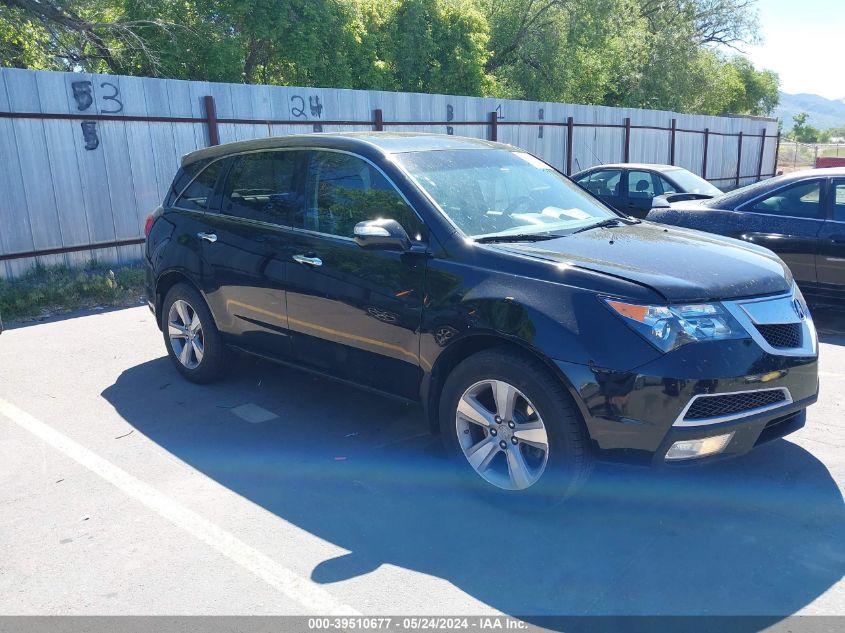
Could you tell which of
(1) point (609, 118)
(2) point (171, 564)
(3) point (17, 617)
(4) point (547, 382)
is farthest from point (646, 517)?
(1) point (609, 118)

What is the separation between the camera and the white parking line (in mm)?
3047

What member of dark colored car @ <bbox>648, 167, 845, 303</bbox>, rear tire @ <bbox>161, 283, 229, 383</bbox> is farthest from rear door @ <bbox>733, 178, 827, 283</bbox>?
rear tire @ <bbox>161, 283, 229, 383</bbox>

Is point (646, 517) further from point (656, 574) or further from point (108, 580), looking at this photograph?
point (108, 580)

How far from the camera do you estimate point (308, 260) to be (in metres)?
4.47

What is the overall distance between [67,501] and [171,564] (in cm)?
95

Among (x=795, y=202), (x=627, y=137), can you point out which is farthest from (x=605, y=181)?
(x=627, y=137)

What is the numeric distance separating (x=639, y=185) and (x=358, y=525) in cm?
889

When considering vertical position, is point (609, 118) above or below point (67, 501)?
above

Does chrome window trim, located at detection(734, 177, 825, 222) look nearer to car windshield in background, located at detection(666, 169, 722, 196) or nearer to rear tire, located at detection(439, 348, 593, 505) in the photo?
car windshield in background, located at detection(666, 169, 722, 196)

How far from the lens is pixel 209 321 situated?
5363 millimetres

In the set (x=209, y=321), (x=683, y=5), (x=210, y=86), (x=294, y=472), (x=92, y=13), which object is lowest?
(x=294, y=472)

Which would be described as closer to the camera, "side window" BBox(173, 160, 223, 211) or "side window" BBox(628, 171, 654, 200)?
"side window" BBox(173, 160, 223, 211)

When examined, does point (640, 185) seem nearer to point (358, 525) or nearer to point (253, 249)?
point (253, 249)

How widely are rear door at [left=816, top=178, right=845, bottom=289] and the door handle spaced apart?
16.3 ft
